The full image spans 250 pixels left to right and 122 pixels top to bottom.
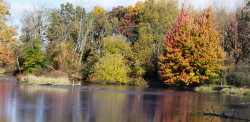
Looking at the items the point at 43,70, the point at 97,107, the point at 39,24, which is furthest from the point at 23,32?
the point at 97,107

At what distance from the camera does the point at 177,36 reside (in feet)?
149

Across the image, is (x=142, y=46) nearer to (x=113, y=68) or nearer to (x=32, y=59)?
(x=113, y=68)

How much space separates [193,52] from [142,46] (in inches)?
551

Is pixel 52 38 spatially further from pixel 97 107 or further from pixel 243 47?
pixel 97 107

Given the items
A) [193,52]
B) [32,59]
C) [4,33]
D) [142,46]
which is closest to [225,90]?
[193,52]

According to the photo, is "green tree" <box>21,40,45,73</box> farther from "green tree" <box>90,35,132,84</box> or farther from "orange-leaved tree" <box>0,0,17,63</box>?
"orange-leaved tree" <box>0,0,17,63</box>

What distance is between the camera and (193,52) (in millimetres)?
44094

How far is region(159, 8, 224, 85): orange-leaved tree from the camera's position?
43375mm

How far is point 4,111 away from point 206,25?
34.4 meters

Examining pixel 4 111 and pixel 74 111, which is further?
pixel 74 111

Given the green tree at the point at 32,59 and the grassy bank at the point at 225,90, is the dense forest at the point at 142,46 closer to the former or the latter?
the green tree at the point at 32,59

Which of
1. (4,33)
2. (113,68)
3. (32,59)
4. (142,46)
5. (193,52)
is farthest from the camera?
(32,59)

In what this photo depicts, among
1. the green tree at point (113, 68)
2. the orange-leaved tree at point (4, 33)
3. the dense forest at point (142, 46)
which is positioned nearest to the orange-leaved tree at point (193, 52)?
the dense forest at point (142, 46)

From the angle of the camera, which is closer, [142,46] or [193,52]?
[193,52]
